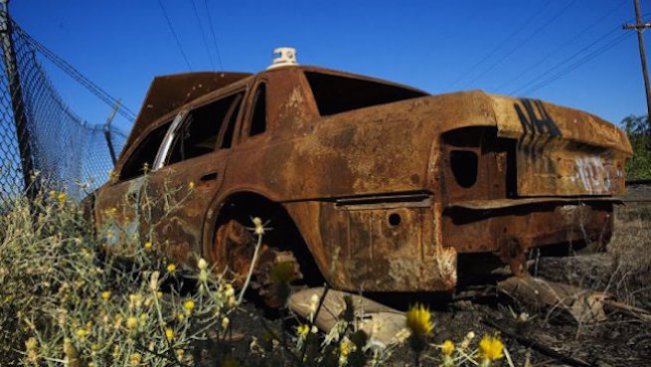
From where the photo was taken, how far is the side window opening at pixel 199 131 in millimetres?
4066

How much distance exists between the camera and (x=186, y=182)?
3332 millimetres

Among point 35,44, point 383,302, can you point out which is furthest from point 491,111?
point 35,44

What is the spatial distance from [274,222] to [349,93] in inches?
53.6

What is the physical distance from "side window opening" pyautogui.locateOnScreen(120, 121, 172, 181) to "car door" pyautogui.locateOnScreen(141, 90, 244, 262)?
459mm

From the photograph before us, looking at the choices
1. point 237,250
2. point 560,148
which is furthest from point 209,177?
point 560,148

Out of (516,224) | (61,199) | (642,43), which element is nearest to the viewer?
(61,199)

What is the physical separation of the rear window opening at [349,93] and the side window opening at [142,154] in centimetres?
159

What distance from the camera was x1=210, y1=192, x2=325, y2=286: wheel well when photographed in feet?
9.07

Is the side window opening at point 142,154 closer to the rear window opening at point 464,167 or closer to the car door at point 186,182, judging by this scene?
the car door at point 186,182

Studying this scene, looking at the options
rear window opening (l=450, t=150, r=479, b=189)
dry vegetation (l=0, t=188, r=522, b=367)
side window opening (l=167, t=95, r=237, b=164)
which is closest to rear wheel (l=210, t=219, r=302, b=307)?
dry vegetation (l=0, t=188, r=522, b=367)

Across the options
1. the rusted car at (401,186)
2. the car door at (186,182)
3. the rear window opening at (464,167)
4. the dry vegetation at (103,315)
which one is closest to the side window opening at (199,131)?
the car door at (186,182)

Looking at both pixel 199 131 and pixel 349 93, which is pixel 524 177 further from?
pixel 199 131

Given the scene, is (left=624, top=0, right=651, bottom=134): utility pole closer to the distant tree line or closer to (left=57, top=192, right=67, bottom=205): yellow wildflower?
the distant tree line

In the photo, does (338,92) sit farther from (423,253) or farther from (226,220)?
(423,253)
